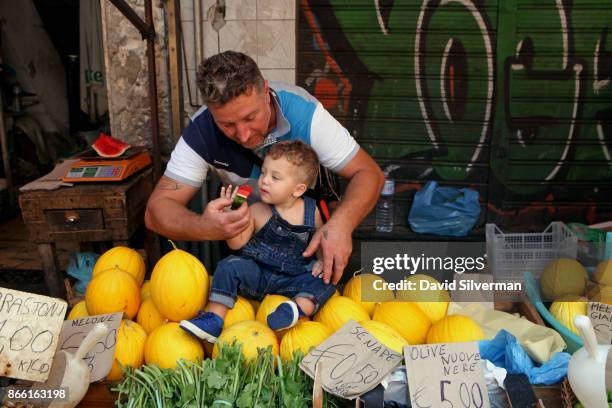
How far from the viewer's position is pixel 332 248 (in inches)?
90.9

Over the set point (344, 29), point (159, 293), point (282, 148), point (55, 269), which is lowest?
point (55, 269)

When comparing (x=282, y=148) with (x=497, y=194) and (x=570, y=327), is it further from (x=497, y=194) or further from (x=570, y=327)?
(x=497, y=194)

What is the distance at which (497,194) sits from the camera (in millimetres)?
5082

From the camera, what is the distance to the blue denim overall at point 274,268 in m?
2.23

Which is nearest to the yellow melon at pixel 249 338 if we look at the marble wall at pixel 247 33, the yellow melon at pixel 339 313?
the yellow melon at pixel 339 313

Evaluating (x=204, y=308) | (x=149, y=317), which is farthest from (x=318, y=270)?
(x=149, y=317)

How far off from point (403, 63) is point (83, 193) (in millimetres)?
2823

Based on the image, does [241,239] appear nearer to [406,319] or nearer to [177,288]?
[177,288]

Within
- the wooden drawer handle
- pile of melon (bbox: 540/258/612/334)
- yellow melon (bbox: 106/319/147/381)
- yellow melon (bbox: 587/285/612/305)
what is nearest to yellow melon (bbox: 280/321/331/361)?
yellow melon (bbox: 106/319/147/381)

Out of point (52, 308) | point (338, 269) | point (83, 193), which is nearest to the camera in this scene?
point (52, 308)

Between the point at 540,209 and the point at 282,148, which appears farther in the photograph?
the point at 540,209

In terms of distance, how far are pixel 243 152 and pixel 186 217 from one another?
0.42m

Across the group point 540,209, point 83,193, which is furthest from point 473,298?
point 540,209

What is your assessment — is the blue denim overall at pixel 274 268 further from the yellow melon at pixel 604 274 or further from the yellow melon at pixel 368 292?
the yellow melon at pixel 604 274
